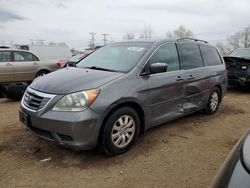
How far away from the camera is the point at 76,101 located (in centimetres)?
331

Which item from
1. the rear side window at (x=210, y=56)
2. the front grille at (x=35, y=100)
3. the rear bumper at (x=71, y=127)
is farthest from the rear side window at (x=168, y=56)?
the front grille at (x=35, y=100)

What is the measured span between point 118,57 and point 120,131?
134 centimetres

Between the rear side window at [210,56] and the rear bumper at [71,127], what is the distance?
328 centimetres

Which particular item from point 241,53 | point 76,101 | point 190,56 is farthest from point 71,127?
point 241,53

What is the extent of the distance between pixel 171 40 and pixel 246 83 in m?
4.99

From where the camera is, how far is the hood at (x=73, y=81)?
344 centimetres

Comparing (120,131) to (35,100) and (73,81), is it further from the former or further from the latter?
(35,100)

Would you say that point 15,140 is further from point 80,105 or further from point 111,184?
point 111,184

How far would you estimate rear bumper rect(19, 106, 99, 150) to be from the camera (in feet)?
10.6

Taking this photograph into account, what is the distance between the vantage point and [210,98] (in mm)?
5762

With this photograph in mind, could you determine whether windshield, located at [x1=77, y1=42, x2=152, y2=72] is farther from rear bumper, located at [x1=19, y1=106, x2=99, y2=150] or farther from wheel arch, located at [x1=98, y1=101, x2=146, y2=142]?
rear bumper, located at [x1=19, y1=106, x2=99, y2=150]

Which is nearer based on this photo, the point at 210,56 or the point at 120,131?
the point at 120,131

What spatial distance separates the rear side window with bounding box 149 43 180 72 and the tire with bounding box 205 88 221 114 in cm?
156

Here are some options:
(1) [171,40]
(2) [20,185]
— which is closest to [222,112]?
(1) [171,40]
